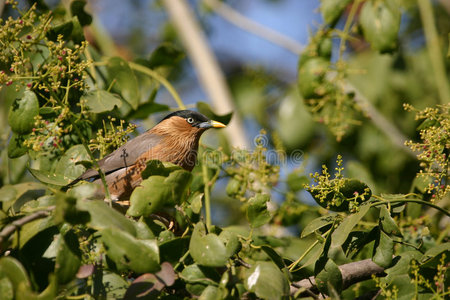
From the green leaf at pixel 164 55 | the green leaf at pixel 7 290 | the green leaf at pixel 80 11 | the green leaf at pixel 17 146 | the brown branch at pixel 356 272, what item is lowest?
the brown branch at pixel 356 272

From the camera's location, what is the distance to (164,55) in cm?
397

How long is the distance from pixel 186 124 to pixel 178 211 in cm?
237

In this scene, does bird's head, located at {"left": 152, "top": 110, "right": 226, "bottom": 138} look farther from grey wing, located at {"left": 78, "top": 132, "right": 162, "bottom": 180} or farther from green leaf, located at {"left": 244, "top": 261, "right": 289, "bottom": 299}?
green leaf, located at {"left": 244, "top": 261, "right": 289, "bottom": 299}

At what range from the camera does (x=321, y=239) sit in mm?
2287

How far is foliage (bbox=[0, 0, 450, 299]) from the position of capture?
194 centimetres

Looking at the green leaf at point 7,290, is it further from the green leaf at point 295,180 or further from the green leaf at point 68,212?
the green leaf at point 295,180

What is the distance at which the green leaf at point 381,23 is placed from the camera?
3.55 meters

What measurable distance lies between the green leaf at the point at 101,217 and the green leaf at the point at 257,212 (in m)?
0.72

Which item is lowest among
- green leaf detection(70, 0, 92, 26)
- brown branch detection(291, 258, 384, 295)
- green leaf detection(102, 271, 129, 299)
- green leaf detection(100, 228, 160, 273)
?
brown branch detection(291, 258, 384, 295)

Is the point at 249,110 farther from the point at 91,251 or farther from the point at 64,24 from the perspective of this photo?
the point at 91,251

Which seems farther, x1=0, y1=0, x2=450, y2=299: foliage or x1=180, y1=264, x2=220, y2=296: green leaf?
x1=180, y1=264, x2=220, y2=296: green leaf

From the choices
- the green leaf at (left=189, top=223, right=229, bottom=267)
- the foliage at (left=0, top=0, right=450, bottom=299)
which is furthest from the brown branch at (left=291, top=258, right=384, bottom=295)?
the green leaf at (left=189, top=223, right=229, bottom=267)

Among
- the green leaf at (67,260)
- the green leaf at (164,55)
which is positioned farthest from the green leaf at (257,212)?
the green leaf at (164,55)

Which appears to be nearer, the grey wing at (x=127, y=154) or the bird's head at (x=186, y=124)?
the grey wing at (x=127, y=154)
